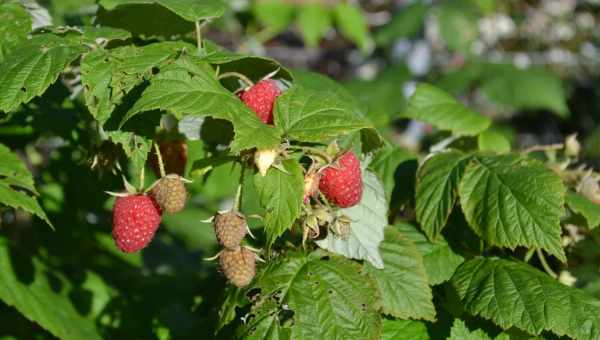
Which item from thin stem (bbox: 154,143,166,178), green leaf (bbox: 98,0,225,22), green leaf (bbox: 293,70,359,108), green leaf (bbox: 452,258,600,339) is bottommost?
green leaf (bbox: 452,258,600,339)

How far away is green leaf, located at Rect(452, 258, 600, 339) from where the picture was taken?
150 cm

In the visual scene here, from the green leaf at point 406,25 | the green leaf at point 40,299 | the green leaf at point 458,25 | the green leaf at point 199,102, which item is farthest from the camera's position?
the green leaf at point 406,25

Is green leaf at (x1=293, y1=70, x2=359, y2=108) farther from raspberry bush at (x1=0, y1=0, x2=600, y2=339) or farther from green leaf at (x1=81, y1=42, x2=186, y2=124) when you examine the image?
green leaf at (x1=81, y1=42, x2=186, y2=124)

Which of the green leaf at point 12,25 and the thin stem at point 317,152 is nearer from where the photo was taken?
the thin stem at point 317,152

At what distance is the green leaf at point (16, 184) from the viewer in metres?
1.62

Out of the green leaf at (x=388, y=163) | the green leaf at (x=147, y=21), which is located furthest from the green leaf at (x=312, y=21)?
the green leaf at (x=147, y=21)

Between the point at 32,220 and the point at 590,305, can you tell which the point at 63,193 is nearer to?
the point at 32,220

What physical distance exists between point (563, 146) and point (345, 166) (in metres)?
0.77

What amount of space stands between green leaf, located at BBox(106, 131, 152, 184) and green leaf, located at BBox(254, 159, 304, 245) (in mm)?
225

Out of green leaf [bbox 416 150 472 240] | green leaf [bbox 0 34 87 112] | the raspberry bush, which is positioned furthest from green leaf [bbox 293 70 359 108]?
green leaf [bbox 0 34 87 112]

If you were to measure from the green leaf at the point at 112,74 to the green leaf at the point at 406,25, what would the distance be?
3891mm

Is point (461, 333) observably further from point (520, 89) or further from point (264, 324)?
point (520, 89)

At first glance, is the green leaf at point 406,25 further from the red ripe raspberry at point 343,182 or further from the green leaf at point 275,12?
the red ripe raspberry at point 343,182

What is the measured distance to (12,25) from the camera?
165cm
